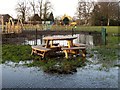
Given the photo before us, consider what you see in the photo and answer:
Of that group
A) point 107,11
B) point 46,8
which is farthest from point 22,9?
point 107,11

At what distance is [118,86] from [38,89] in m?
1.88

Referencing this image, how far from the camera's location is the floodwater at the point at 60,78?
20.6ft

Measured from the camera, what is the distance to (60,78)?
23.2ft

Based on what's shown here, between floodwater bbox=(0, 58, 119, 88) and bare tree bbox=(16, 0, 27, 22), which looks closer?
floodwater bbox=(0, 58, 119, 88)

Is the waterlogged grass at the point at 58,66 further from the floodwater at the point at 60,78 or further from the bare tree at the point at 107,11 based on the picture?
the bare tree at the point at 107,11

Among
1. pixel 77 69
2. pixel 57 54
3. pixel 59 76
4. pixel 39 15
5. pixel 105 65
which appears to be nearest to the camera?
pixel 59 76

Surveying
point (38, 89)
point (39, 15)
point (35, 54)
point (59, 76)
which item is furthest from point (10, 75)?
point (39, 15)

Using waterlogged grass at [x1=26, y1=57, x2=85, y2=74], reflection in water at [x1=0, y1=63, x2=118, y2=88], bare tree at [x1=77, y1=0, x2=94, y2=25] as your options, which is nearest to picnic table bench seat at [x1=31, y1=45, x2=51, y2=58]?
waterlogged grass at [x1=26, y1=57, x2=85, y2=74]

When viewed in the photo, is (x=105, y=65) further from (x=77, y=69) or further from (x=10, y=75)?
(x=10, y=75)

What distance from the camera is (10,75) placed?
764 cm

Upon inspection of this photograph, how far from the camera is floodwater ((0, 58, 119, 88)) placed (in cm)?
629

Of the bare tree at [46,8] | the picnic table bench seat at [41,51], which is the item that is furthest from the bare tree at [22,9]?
the picnic table bench seat at [41,51]

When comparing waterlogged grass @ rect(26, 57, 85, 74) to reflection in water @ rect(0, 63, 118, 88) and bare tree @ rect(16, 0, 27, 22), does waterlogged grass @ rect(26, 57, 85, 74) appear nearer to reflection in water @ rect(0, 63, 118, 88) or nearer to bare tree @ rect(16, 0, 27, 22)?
reflection in water @ rect(0, 63, 118, 88)

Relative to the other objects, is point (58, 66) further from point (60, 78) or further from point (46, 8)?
point (46, 8)
